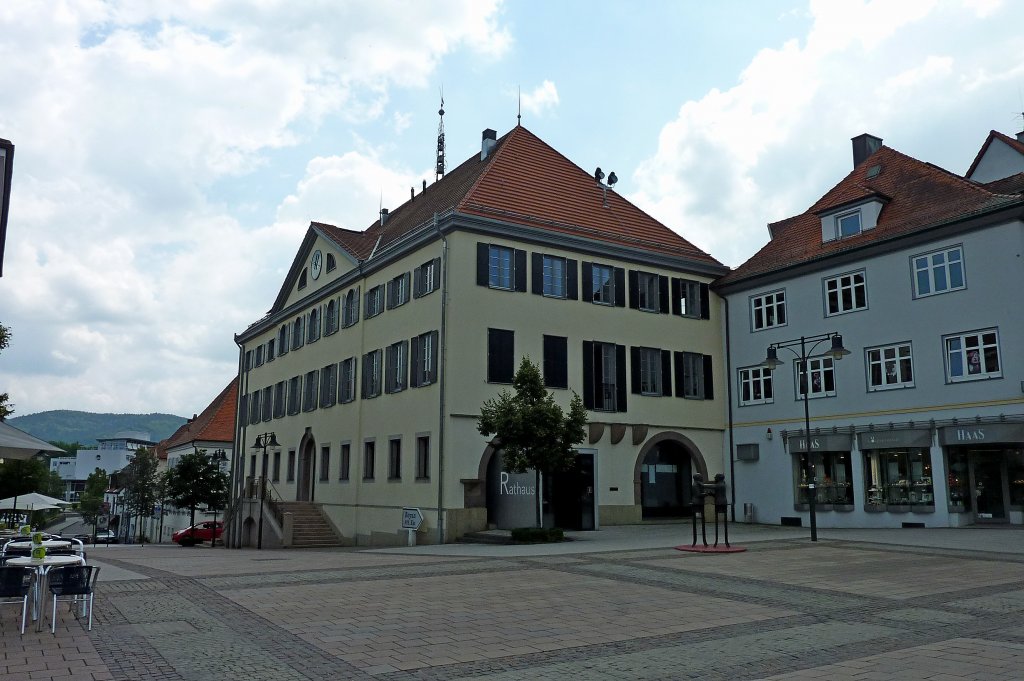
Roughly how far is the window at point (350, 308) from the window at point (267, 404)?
11.5 metres

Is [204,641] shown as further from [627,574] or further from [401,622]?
[627,574]

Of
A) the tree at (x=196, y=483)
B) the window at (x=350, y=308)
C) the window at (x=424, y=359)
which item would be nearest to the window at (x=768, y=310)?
the window at (x=424, y=359)

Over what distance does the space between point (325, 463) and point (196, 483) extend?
13.3 metres

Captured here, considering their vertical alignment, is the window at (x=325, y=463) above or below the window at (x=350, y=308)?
below

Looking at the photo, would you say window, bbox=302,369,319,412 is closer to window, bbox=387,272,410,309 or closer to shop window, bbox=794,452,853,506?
window, bbox=387,272,410,309

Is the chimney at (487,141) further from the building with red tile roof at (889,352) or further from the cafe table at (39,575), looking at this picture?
the cafe table at (39,575)

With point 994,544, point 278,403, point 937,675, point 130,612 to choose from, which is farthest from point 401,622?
point 278,403

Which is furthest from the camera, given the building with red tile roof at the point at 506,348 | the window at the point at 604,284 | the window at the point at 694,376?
the window at the point at 694,376

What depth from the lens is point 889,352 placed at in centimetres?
2853

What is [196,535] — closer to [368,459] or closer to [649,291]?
[368,459]

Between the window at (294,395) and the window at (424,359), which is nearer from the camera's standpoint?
the window at (424,359)

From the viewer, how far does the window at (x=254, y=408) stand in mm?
48656

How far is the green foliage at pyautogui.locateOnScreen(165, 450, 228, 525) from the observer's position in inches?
1843

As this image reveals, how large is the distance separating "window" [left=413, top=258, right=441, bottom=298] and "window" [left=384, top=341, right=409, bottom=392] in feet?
6.27
